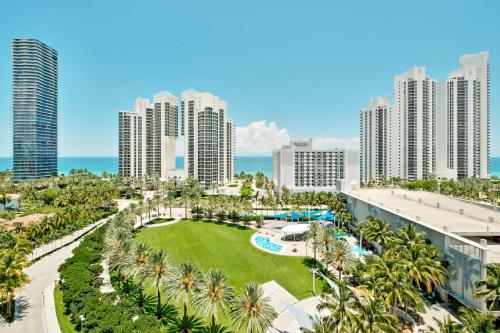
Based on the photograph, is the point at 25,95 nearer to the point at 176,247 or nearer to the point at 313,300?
the point at 176,247

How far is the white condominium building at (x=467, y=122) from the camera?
136m

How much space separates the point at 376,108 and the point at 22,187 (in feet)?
553

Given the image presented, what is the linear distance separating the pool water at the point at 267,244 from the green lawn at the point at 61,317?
3450cm

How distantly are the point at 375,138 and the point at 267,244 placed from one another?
10973 cm

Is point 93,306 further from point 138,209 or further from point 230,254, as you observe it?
point 138,209

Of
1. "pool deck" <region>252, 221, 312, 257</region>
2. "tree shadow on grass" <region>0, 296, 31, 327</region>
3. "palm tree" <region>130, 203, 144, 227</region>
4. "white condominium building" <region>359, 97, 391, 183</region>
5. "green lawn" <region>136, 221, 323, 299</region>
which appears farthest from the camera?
"white condominium building" <region>359, 97, 391, 183</region>

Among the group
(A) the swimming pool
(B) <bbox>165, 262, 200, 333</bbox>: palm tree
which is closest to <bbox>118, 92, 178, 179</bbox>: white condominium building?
(A) the swimming pool

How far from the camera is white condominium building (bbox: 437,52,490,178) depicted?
445 feet

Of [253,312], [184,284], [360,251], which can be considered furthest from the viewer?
[360,251]

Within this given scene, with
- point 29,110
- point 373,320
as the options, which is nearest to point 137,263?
point 373,320

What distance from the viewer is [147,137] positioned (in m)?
154

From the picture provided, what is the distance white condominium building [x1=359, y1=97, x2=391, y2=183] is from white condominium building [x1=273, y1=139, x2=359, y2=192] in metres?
34.3

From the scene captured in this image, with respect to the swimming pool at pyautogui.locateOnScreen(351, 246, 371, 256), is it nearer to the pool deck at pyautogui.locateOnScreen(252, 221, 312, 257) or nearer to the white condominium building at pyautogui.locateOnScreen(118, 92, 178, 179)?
the pool deck at pyautogui.locateOnScreen(252, 221, 312, 257)

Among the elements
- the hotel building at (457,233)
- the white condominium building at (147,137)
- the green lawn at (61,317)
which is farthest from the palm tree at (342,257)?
the white condominium building at (147,137)
